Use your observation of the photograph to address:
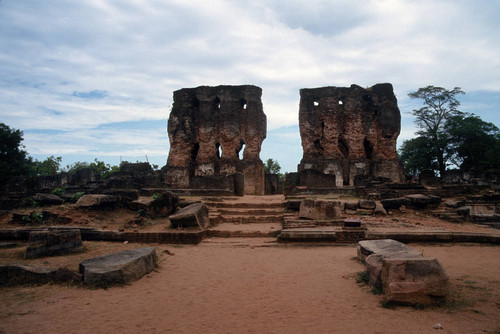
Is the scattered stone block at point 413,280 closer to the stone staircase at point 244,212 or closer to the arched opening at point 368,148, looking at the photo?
the stone staircase at point 244,212

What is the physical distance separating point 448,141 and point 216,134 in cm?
2070

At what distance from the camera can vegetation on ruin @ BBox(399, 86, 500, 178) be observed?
28953 millimetres

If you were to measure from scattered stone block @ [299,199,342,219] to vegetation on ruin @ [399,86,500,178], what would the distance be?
23.6 m

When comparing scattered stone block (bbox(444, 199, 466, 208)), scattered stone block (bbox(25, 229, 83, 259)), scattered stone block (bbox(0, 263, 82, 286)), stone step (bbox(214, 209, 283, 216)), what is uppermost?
scattered stone block (bbox(444, 199, 466, 208))

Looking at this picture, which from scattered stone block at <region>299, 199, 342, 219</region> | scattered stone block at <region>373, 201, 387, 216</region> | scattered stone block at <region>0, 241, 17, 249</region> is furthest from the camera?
scattered stone block at <region>373, 201, 387, 216</region>

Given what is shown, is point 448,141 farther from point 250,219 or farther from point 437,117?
point 250,219

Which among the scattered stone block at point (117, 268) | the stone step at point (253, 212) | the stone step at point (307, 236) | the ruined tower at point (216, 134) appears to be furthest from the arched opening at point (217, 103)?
the scattered stone block at point (117, 268)

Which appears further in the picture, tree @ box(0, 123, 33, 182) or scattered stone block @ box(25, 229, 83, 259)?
tree @ box(0, 123, 33, 182)

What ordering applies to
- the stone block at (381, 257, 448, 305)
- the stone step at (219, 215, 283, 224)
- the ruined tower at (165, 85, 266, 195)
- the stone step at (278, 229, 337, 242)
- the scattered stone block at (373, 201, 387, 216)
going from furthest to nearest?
1. the ruined tower at (165, 85, 266, 195)
2. the stone step at (219, 215, 283, 224)
3. the scattered stone block at (373, 201, 387, 216)
4. the stone step at (278, 229, 337, 242)
5. the stone block at (381, 257, 448, 305)

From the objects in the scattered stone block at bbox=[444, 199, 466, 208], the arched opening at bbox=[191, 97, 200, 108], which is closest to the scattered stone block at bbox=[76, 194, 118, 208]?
the scattered stone block at bbox=[444, 199, 466, 208]

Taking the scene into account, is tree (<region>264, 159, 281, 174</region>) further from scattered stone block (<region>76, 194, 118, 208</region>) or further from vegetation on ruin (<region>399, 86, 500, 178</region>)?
scattered stone block (<region>76, 194, 118, 208</region>)

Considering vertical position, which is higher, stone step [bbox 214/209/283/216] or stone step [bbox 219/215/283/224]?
stone step [bbox 214/209/283/216]

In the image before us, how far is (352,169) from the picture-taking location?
23.8m

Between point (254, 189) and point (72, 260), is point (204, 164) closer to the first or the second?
point (254, 189)
